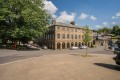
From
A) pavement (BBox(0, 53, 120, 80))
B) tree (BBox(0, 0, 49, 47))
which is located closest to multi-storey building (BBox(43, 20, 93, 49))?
tree (BBox(0, 0, 49, 47))

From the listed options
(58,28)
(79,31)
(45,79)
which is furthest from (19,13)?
(45,79)

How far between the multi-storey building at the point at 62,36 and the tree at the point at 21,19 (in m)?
11.3

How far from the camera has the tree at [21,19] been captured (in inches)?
1738

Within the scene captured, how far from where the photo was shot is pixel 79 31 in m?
70.6

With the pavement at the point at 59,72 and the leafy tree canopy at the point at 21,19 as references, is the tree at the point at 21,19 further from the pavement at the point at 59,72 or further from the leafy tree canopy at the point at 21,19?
the pavement at the point at 59,72

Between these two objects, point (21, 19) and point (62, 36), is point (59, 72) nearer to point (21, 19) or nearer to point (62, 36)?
point (21, 19)

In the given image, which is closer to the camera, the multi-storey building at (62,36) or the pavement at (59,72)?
the pavement at (59,72)

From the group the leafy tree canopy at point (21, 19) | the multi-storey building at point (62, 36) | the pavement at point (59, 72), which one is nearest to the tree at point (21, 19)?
the leafy tree canopy at point (21, 19)

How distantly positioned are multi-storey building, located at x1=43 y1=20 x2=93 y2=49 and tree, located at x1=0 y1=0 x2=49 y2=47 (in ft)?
37.0

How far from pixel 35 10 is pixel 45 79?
3859 cm

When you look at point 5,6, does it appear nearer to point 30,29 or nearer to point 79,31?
point 30,29

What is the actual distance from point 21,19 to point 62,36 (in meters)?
20.6

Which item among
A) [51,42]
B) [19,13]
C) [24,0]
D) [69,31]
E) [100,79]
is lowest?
[100,79]

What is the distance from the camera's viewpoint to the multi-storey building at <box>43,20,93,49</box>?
60.4 m
